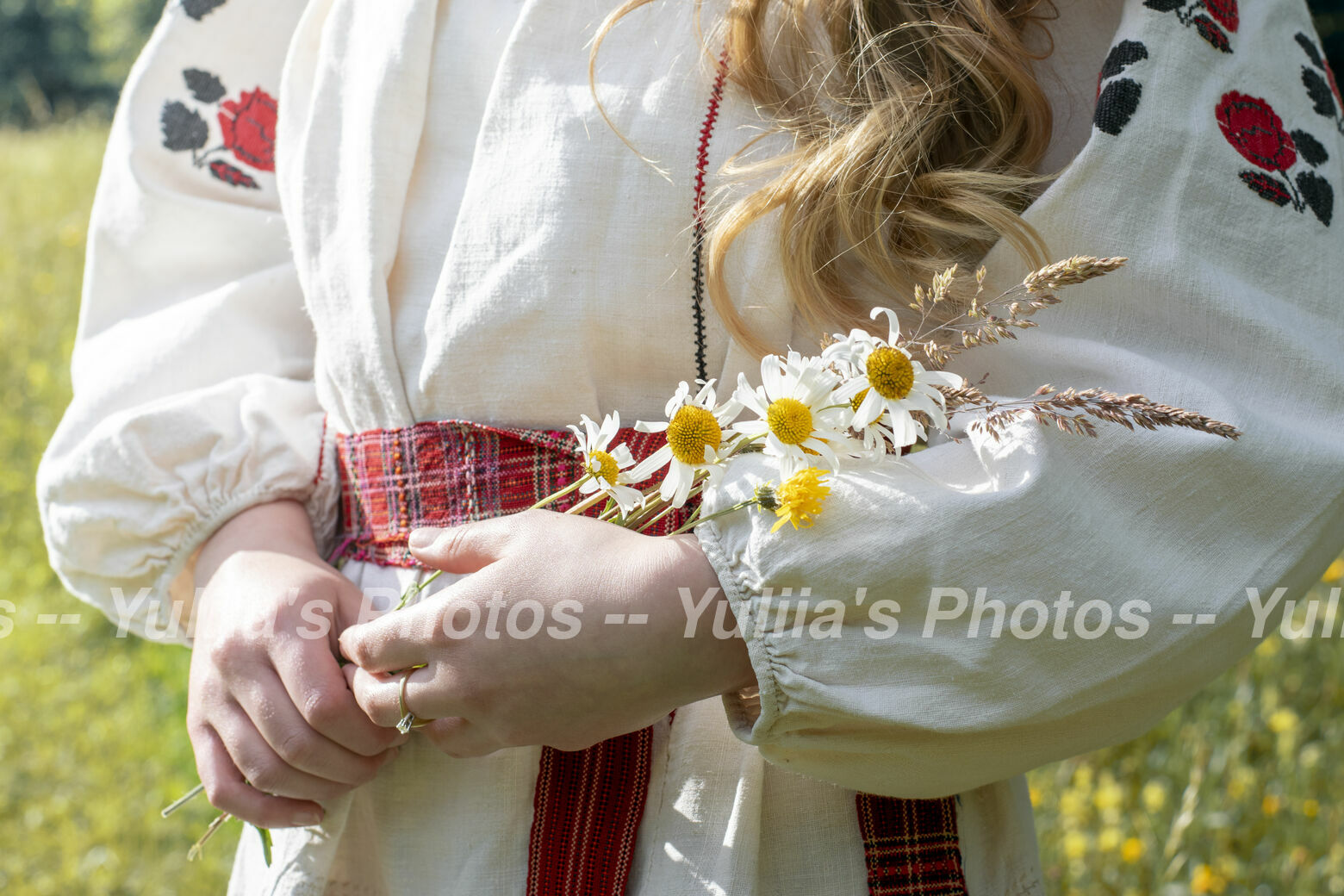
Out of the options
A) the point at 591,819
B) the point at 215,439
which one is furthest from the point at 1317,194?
the point at 215,439

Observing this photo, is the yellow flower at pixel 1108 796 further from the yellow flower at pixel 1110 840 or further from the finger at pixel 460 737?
the finger at pixel 460 737

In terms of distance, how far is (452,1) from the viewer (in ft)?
3.38

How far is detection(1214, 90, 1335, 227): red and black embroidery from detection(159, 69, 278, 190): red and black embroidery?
1035 millimetres

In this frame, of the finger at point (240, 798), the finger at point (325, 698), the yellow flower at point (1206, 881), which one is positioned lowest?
the yellow flower at point (1206, 881)

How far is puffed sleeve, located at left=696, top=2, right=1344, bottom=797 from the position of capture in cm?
75

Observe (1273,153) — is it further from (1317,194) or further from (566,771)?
(566,771)

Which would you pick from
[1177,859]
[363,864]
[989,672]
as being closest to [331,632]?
[363,864]

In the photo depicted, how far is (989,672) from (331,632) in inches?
22.4

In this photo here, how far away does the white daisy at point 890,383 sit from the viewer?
28.4 inches

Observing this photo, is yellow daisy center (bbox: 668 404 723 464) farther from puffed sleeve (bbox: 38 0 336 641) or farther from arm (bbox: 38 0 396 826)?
puffed sleeve (bbox: 38 0 336 641)

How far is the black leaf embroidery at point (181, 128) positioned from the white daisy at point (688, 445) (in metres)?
0.75

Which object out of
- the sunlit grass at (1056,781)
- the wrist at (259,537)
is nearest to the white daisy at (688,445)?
the wrist at (259,537)

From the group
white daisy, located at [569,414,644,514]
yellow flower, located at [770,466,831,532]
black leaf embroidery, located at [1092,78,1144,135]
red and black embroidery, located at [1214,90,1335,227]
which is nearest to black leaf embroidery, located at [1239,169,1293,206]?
red and black embroidery, located at [1214,90,1335,227]

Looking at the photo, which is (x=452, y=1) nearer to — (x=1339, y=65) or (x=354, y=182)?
(x=354, y=182)
